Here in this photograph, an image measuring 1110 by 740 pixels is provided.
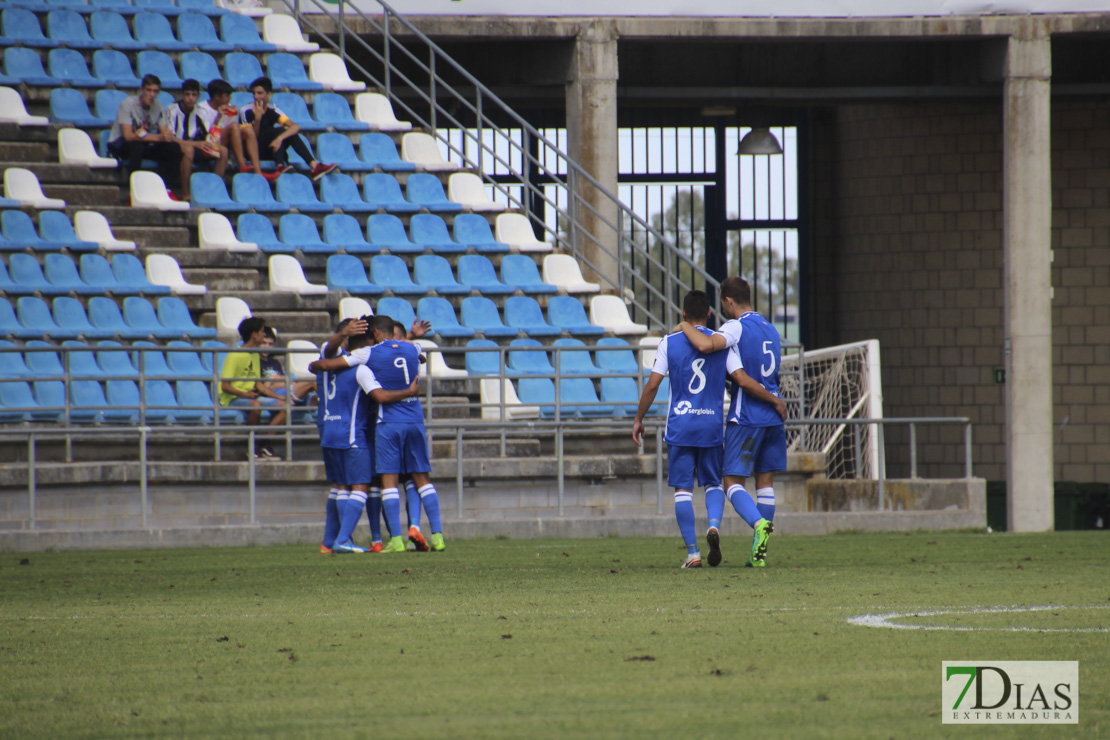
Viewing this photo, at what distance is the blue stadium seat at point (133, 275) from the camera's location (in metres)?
14.8

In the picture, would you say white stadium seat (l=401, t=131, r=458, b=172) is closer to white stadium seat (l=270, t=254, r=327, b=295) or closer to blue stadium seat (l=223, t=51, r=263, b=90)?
blue stadium seat (l=223, t=51, r=263, b=90)

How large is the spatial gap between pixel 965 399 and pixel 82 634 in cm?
1807

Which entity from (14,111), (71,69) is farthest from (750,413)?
(71,69)

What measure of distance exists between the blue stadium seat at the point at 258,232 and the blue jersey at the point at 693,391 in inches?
317

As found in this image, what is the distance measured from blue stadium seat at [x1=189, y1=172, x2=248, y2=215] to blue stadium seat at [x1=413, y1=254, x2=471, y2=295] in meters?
2.03

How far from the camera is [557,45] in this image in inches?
738

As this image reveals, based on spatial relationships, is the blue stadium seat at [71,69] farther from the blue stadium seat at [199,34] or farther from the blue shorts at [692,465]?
the blue shorts at [692,465]

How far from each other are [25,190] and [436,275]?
14.2ft

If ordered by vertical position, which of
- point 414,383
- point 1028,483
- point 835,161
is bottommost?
point 1028,483

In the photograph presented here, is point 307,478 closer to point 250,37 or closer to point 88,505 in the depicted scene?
point 88,505

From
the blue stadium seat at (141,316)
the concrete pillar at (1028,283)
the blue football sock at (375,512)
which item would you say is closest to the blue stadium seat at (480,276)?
the blue stadium seat at (141,316)

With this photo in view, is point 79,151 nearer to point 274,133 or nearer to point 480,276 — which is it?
point 274,133

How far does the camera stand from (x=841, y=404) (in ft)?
51.1

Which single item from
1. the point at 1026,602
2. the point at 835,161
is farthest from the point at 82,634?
the point at 835,161
